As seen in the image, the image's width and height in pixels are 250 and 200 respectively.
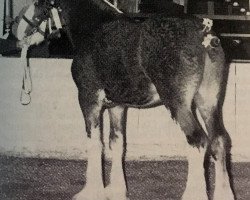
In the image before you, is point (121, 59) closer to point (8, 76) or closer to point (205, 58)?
point (205, 58)

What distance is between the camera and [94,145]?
2.07 metres

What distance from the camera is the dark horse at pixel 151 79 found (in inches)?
69.8

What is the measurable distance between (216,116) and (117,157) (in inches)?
22.5

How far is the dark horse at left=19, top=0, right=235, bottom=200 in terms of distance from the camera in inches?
69.8

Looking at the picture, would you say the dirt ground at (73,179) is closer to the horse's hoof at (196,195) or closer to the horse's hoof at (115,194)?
the horse's hoof at (115,194)

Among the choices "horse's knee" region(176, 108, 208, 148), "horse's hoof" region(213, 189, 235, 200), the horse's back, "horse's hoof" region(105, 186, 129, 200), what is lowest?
"horse's hoof" region(105, 186, 129, 200)

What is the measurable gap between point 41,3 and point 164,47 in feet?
2.85

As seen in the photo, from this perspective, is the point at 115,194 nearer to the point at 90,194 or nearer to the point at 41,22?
the point at 90,194

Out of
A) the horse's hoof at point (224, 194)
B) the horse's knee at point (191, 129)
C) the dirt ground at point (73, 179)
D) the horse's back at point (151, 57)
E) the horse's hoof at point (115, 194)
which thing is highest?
the horse's back at point (151, 57)

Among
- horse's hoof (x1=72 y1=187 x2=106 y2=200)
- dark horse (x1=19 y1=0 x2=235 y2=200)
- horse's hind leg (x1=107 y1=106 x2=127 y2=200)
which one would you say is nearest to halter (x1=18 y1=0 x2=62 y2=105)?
dark horse (x1=19 y1=0 x2=235 y2=200)

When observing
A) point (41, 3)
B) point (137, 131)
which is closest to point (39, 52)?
point (41, 3)

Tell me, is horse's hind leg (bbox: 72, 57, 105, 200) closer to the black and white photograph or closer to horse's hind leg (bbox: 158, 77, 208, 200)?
the black and white photograph

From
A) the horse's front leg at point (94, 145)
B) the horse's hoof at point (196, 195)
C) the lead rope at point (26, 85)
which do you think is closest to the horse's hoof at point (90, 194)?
the horse's front leg at point (94, 145)

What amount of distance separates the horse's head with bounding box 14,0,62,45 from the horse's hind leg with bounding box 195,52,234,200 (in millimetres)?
895
